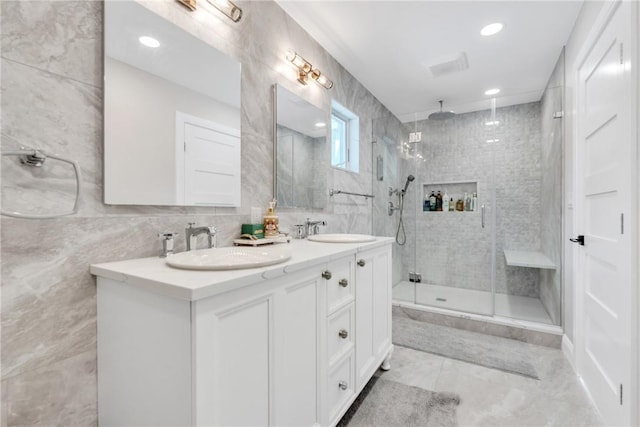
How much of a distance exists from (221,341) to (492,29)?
2677mm

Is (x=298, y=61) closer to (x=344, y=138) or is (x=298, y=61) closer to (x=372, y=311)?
(x=344, y=138)

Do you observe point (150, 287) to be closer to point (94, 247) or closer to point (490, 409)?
point (94, 247)

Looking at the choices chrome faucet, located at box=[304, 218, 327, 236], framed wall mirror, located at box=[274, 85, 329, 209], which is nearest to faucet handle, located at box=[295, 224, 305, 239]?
chrome faucet, located at box=[304, 218, 327, 236]

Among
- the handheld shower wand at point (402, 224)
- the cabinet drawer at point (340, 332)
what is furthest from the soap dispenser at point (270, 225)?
the handheld shower wand at point (402, 224)

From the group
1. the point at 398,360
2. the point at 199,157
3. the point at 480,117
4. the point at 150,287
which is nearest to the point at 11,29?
the point at 199,157

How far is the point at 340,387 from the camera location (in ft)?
4.43

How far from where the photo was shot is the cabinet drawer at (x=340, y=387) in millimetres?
1277

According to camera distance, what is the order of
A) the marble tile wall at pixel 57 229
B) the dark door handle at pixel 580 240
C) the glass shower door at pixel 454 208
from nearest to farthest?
the marble tile wall at pixel 57 229 < the dark door handle at pixel 580 240 < the glass shower door at pixel 454 208

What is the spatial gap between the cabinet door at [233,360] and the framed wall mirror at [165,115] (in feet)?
2.11

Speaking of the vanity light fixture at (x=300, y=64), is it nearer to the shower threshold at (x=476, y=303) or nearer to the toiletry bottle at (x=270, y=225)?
the toiletry bottle at (x=270, y=225)

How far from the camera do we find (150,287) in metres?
0.76

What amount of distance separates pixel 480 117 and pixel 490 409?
3.10 m

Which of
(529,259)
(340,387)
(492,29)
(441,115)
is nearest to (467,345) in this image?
(529,259)

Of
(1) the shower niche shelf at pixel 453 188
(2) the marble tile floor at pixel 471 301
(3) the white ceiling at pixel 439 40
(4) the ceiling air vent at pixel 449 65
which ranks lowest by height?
(2) the marble tile floor at pixel 471 301
